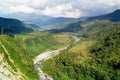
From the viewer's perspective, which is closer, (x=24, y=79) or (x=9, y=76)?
(x=9, y=76)

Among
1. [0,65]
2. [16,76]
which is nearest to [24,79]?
[16,76]

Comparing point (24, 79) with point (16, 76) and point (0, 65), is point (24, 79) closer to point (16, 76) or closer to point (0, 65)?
point (16, 76)
